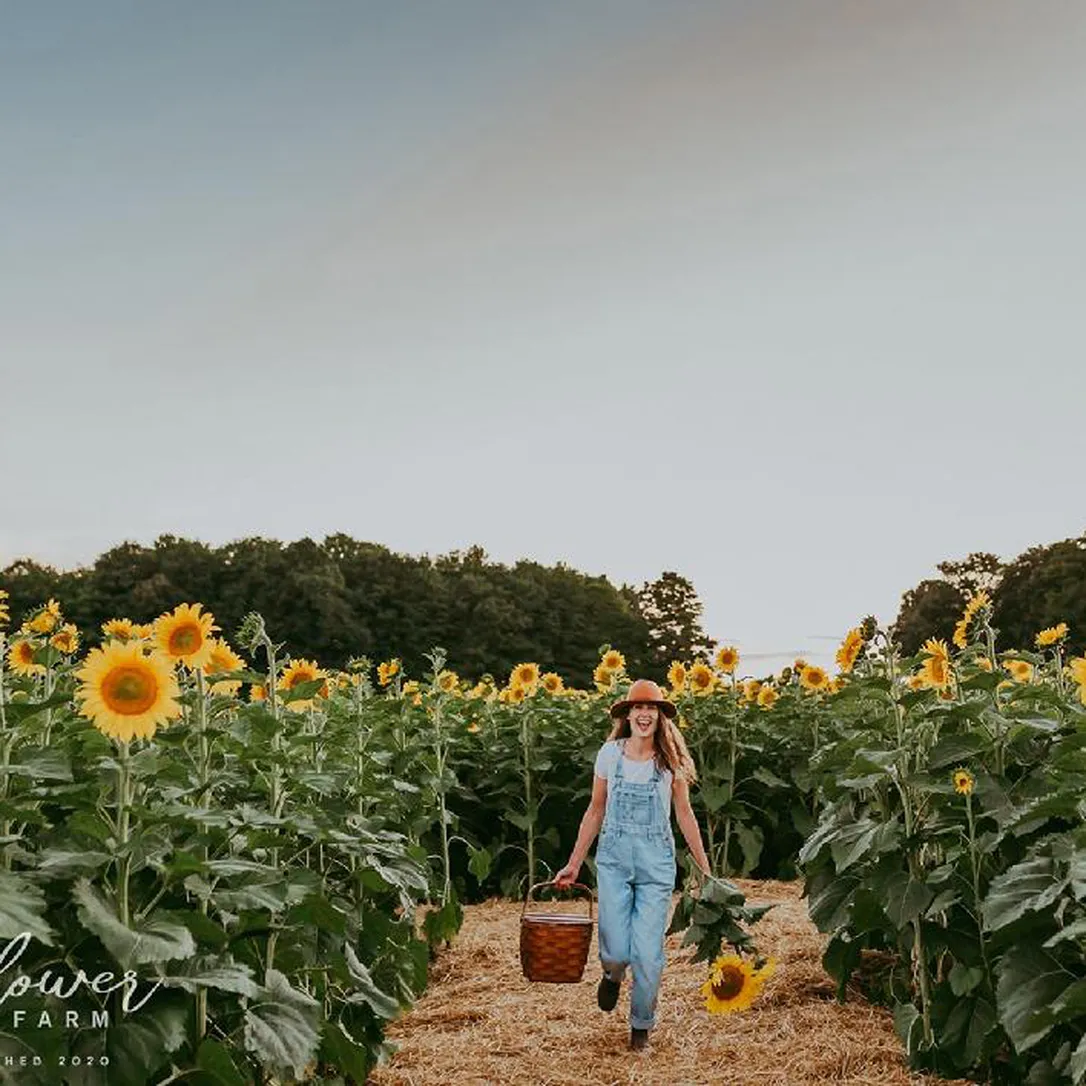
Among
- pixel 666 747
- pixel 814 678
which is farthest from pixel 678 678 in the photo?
pixel 666 747

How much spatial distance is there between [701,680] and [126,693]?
8449mm

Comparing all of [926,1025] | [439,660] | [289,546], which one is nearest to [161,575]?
[289,546]

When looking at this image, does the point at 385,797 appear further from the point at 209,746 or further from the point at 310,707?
the point at 209,746

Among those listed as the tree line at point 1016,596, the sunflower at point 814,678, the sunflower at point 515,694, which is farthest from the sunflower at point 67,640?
the tree line at point 1016,596

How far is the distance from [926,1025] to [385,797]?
8.99ft

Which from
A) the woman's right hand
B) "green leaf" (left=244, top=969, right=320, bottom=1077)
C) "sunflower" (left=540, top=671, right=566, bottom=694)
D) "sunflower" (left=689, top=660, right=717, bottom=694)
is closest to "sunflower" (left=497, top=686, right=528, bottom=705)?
"sunflower" (left=540, top=671, right=566, bottom=694)

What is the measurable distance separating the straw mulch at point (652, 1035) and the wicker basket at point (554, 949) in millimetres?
291

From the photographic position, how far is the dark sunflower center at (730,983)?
20.0ft

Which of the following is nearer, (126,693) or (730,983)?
(126,693)

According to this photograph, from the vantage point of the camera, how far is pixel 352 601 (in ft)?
197

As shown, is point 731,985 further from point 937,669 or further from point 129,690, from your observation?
point 129,690

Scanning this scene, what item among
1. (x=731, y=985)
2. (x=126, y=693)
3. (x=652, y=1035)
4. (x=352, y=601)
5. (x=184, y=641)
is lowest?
(x=652, y=1035)

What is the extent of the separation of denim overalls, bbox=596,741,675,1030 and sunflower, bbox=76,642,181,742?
321cm

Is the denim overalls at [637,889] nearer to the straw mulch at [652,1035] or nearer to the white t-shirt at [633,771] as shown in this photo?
the white t-shirt at [633,771]
